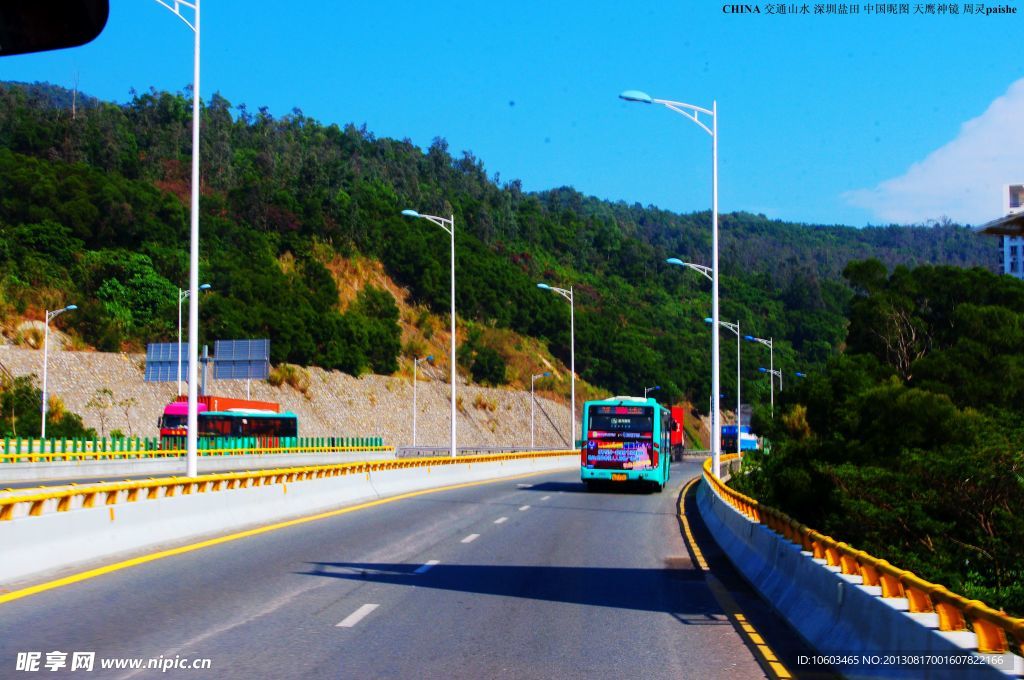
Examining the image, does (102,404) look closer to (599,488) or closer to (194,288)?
(599,488)

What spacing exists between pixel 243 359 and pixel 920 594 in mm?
60492

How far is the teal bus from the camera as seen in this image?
42.7 meters

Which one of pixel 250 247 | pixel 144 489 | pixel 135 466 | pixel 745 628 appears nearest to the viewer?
pixel 745 628

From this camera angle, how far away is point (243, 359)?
66.7 metres

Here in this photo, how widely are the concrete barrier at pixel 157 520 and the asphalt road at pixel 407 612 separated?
91 cm

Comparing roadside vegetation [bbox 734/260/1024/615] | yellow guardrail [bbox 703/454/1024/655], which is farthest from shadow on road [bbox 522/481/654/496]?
yellow guardrail [bbox 703/454/1024/655]

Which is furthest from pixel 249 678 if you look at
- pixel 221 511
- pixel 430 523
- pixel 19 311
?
pixel 19 311

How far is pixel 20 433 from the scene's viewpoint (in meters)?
72.9

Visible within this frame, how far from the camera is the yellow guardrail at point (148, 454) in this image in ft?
168

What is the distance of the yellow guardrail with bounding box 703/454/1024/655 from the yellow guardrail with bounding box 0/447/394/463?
42.3 m

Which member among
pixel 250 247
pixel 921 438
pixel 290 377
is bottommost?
pixel 921 438

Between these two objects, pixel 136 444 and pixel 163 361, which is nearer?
pixel 136 444

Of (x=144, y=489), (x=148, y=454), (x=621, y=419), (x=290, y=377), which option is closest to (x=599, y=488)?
(x=621, y=419)

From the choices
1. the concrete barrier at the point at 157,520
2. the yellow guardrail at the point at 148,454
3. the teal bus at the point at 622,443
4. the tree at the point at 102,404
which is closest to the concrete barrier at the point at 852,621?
the concrete barrier at the point at 157,520
